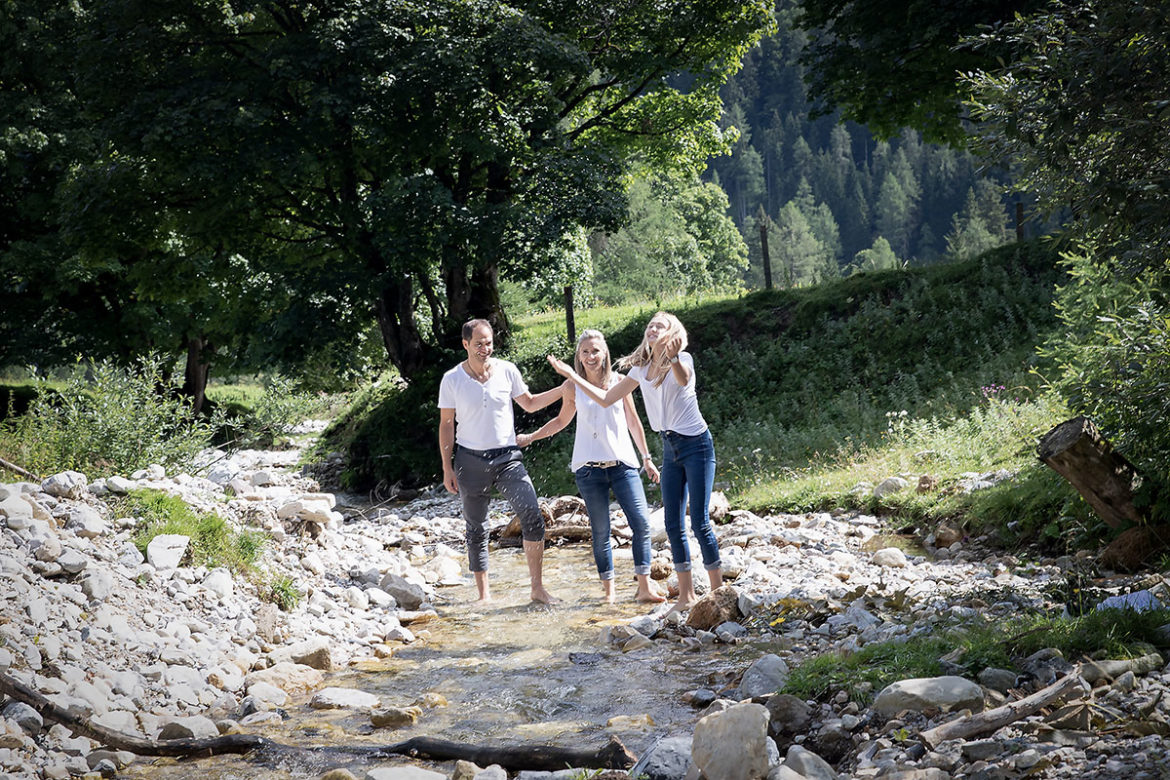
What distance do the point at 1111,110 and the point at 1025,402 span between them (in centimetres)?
818

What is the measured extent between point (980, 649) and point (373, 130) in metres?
14.2

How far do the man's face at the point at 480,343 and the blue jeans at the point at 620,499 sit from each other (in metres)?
1.28

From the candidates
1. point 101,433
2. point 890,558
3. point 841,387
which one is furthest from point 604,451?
point 841,387

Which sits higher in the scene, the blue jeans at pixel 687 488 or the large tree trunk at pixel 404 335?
the large tree trunk at pixel 404 335

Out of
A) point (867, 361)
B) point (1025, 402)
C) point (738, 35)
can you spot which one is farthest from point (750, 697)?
point (738, 35)

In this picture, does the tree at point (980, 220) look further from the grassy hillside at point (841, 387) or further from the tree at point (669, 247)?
the grassy hillside at point (841, 387)

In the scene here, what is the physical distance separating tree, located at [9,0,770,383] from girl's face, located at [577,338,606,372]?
9.15m

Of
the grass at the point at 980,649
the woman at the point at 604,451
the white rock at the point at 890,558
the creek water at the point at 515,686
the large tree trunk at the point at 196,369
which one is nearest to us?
the grass at the point at 980,649

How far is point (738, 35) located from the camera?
65.9 feet

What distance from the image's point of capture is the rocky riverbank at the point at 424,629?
3900mm

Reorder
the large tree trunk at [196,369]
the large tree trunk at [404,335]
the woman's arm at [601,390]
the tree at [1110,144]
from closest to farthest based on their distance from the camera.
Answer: the tree at [1110,144], the woman's arm at [601,390], the large tree trunk at [404,335], the large tree trunk at [196,369]

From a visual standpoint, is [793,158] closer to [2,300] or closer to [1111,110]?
[2,300]

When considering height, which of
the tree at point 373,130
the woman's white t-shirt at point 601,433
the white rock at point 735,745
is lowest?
the white rock at point 735,745

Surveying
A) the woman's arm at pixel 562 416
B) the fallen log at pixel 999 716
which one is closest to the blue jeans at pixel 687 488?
the woman's arm at pixel 562 416
